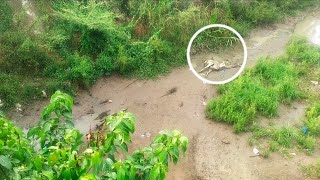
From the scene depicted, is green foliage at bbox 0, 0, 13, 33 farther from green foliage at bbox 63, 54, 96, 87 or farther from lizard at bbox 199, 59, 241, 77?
lizard at bbox 199, 59, 241, 77

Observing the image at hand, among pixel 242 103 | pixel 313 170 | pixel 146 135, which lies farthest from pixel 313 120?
pixel 146 135

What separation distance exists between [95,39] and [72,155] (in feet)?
14.6

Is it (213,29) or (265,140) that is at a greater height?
(213,29)

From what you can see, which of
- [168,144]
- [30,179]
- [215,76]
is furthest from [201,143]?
[30,179]

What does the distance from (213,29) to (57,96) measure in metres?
5.00

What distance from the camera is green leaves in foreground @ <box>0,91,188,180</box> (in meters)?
2.08

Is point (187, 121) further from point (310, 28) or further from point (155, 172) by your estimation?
point (310, 28)

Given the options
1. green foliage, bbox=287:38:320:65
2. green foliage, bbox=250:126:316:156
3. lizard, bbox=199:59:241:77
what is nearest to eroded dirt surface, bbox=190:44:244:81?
lizard, bbox=199:59:241:77

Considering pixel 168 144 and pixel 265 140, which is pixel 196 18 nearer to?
pixel 265 140

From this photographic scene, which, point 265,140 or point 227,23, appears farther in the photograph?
point 227,23

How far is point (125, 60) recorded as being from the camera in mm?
6262

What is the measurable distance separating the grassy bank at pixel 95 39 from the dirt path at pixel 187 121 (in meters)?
0.23

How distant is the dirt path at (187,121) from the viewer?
16.4 ft

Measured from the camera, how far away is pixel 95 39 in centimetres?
641
